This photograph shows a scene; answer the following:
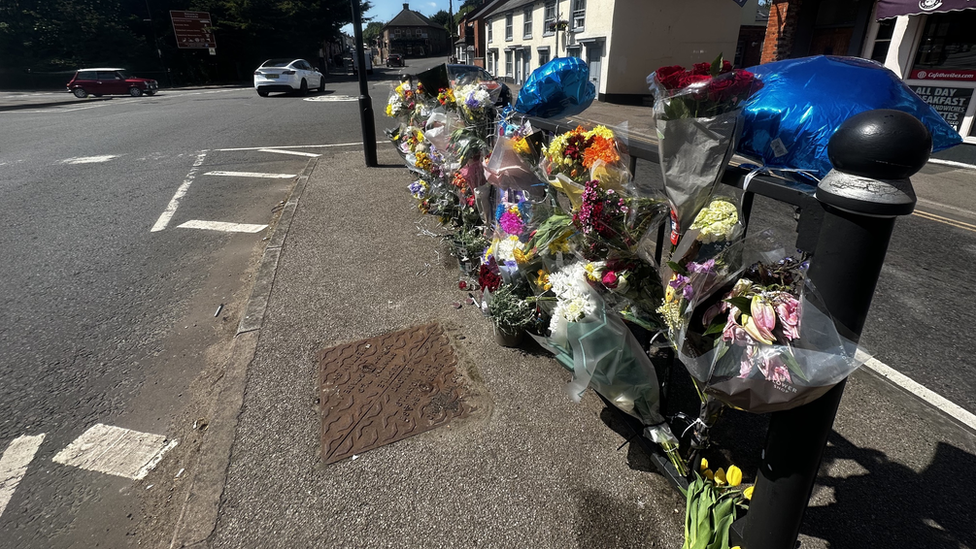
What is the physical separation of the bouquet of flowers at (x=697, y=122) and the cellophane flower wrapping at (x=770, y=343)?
0.33 metres

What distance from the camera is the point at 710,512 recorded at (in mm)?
1892

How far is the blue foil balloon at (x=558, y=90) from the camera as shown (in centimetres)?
324

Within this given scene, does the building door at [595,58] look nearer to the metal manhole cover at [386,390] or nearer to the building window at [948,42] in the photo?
the building window at [948,42]

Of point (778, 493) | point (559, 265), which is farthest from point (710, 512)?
point (559, 265)

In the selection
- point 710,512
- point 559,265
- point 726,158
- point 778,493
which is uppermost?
point 726,158

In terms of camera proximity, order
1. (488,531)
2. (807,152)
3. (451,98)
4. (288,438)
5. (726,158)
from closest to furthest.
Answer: (807,152) → (726,158) → (488,531) → (288,438) → (451,98)

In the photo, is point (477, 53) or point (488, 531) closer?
point (488, 531)

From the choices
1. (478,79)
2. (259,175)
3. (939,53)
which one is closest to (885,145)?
(478,79)

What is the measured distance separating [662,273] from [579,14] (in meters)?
23.8

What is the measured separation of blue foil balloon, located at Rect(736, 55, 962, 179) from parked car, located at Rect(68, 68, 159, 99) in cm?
3315

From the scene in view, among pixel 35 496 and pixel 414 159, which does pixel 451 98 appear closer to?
pixel 414 159

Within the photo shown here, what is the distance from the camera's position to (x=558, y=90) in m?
3.26

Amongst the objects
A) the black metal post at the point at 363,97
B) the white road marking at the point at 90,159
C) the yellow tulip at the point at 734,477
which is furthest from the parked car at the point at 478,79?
the white road marking at the point at 90,159

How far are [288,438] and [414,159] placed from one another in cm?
412
